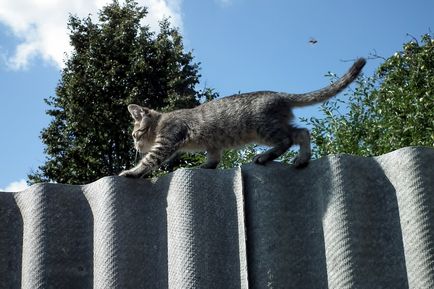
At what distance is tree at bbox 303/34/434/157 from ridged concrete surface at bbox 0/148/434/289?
2658 mm

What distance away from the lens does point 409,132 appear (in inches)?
190

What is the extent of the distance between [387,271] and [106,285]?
99 cm

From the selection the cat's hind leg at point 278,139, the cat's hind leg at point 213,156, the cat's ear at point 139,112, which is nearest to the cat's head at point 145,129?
the cat's ear at point 139,112

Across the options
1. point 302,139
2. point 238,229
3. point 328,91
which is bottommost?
point 238,229

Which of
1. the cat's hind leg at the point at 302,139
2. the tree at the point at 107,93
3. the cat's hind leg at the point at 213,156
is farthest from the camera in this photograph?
the tree at the point at 107,93

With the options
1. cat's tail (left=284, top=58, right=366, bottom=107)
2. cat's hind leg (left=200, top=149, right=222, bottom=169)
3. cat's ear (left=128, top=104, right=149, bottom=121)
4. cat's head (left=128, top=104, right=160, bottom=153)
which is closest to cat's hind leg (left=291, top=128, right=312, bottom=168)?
cat's tail (left=284, top=58, right=366, bottom=107)

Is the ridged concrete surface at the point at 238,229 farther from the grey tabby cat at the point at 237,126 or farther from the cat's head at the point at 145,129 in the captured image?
the cat's head at the point at 145,129

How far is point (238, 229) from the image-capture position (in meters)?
2.18

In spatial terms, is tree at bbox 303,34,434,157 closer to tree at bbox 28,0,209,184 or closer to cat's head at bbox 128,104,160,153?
cat's head at bbox 128,104,160,153

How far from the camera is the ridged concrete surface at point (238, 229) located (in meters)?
2.05

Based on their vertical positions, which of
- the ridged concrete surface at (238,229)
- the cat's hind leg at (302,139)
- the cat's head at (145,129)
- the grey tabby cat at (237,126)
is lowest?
the ridged concrete surface at (238,229)

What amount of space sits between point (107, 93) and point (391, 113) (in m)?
10.3

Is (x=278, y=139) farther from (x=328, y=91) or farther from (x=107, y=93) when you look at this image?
(x=107, y=93)

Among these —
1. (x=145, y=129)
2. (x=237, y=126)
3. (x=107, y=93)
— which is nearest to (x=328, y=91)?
(x=237, y=126)
